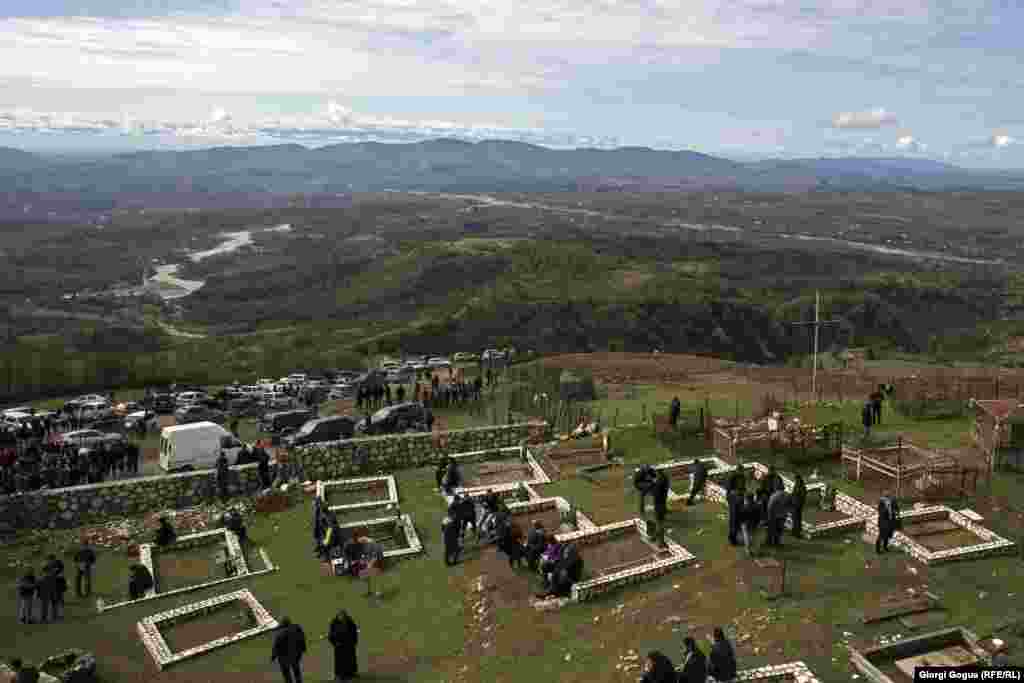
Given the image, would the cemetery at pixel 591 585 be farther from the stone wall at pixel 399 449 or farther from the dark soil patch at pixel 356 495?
the stone wall at pixel 399 449

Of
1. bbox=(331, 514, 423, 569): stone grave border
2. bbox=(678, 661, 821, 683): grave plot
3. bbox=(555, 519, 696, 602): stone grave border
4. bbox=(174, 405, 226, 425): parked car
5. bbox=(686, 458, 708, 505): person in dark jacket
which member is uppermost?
bbox=(678, 661, 821, 683): grave plot

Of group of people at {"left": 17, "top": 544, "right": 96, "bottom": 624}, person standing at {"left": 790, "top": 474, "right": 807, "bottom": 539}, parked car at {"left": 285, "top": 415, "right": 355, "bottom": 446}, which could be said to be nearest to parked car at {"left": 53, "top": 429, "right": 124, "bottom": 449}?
parked car at {"left": 285, "top": 415, "right": 355, "bottom": 446}

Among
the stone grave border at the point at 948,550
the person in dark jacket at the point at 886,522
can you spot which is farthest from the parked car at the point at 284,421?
the person in dark jacket at the point at 886,522

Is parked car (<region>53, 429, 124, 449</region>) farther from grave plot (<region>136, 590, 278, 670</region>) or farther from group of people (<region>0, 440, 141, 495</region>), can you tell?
grave plot (<region>136, 590, 278, 670</region>)

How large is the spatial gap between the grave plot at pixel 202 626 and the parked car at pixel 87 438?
510 inches

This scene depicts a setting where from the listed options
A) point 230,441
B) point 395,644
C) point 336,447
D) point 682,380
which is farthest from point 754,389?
point 395,644

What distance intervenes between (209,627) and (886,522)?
1238 centimetres

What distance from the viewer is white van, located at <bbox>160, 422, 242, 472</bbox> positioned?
2534 centimetres

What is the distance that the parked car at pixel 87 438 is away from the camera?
27.4 metres

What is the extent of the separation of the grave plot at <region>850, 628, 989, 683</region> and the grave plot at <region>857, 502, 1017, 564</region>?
118 inches

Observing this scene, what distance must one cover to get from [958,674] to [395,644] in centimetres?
850

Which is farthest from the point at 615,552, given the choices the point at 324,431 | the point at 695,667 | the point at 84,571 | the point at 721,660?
the point at 324,431

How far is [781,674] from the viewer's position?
11.3 metres

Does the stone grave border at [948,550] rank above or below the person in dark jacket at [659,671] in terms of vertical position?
below
